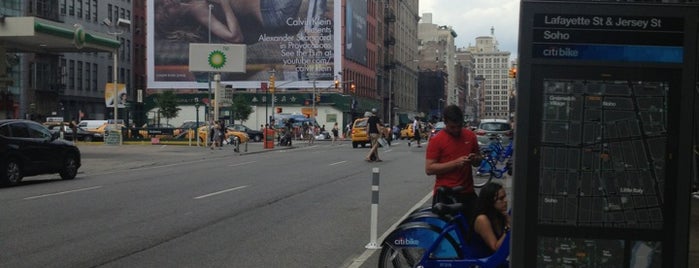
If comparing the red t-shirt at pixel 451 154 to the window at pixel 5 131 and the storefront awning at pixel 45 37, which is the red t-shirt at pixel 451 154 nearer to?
the window at pixel 5 131

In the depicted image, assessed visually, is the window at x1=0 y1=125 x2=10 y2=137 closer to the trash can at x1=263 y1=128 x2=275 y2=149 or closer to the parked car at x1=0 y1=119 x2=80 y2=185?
the parked car at x1=0 y1=119 x2=80 y2=185

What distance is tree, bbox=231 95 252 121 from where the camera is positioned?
73688 mm

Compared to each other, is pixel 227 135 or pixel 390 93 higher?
pixel 390 93

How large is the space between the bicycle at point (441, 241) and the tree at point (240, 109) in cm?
6790

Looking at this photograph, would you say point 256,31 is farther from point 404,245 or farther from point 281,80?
point 404,245

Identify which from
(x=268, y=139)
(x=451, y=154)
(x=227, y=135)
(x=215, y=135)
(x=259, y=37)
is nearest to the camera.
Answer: (x=451, y=154)

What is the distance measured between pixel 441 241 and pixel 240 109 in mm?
69143

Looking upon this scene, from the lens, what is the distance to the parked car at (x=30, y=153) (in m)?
17.7

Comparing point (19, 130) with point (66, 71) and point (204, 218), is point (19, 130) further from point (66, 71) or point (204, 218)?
point (66, 71)

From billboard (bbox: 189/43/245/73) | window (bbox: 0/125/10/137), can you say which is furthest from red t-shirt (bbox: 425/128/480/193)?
billboard (bbox: 189/43/245/73)

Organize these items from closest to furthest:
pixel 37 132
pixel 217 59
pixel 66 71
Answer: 1. pixel 37 132
2. pixel 217 59
3. pixel 66 71

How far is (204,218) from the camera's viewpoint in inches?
448

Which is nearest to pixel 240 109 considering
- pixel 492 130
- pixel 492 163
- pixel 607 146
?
pixel 492 130

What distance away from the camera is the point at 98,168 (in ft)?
80.0
